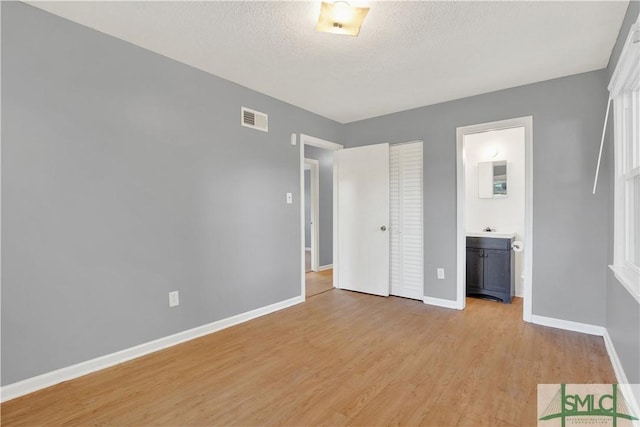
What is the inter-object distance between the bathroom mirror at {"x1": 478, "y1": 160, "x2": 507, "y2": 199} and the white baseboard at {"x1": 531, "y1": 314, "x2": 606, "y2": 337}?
181cm

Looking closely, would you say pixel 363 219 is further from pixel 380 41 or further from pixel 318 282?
pixel 380 41

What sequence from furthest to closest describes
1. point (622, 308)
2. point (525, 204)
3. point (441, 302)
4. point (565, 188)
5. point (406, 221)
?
point (406, 221) < point (441, 302) < point (525, 204) < point (565, 188) < point (622, 308)

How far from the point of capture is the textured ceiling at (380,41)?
2.04 meters

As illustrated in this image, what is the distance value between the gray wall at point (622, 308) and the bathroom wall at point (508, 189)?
4.80ft

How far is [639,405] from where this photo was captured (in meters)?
1.66

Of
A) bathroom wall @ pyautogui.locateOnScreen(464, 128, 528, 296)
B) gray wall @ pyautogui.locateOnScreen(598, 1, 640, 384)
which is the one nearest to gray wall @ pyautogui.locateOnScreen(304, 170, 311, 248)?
bathroom wall @ pyautogui.locateOnScreen(464, 128, 528, 296)

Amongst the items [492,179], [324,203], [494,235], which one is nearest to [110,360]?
[494,235]

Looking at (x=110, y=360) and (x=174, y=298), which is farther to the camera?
(x=174, y=298)

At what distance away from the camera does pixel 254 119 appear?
11.2 feet

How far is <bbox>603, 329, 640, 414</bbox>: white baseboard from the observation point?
1.72 m

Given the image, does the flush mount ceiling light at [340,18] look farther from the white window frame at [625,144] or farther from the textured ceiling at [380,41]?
the white window frame at [625,144]

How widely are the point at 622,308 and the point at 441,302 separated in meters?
1.82

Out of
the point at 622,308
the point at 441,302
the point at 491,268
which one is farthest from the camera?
the point at 491,268

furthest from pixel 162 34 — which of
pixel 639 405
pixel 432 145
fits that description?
pixel 639 405
